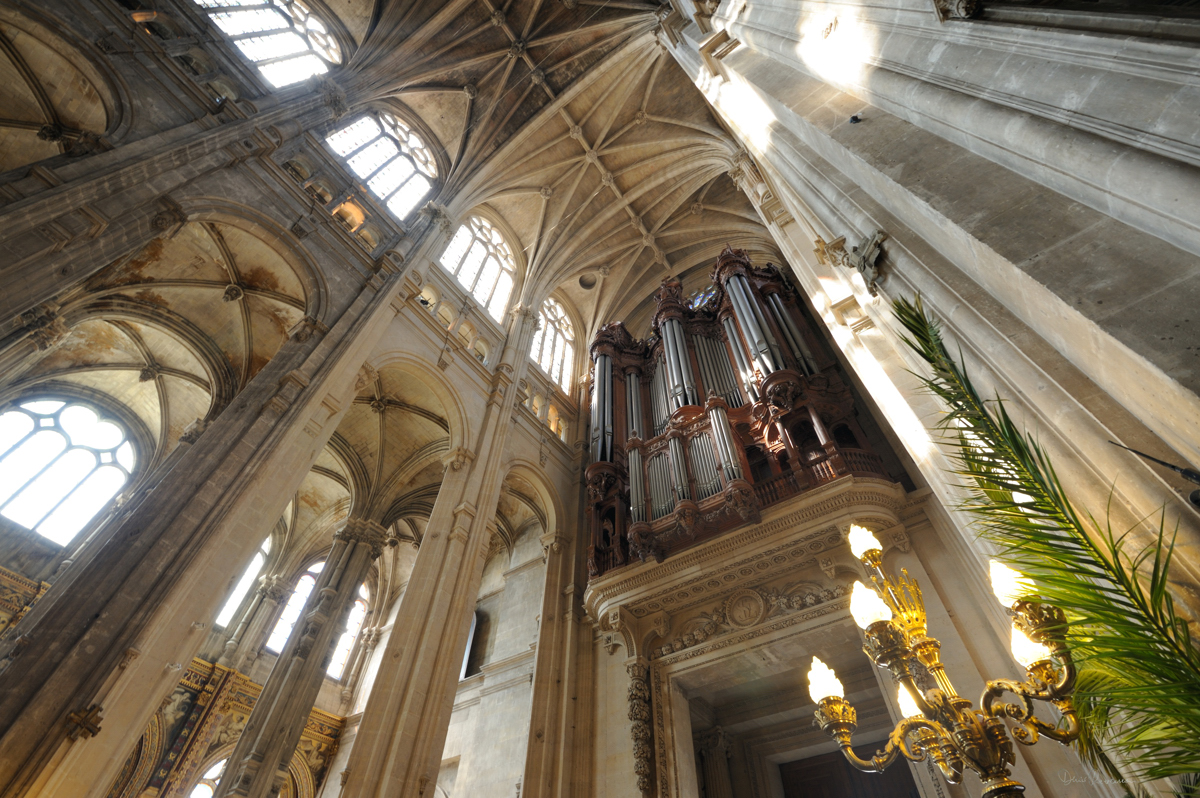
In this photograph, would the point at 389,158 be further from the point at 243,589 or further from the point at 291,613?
the point at 291,613

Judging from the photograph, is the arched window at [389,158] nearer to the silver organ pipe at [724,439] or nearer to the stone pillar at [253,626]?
the silver organ pipe at [724,439]

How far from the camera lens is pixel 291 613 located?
14078 mm

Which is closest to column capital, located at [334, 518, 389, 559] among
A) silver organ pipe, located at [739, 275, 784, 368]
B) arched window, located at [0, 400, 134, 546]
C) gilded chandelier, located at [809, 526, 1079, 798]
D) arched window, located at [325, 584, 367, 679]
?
arched window, located at [325, 584, 367, 679]

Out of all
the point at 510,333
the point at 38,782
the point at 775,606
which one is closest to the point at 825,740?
the point at 775,606

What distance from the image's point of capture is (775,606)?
7715 mm

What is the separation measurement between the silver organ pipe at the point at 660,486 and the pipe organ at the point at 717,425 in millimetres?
21

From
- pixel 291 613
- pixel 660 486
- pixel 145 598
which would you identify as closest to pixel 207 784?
pixel 291 613

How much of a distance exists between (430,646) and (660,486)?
4135mm

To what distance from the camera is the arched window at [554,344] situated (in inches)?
581

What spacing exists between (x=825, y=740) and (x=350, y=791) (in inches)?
254

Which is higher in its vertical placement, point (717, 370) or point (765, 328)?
point (717, 370)

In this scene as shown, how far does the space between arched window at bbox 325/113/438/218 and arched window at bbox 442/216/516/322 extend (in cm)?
139

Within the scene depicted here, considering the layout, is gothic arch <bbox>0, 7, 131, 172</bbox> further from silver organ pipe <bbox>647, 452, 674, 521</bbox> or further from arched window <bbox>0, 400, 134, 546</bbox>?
silver organ pipe <bbox>647, 452, 674, 521</bbox>

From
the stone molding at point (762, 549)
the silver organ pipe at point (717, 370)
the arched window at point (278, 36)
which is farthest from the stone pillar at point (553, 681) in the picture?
the arched window at point (278, 36)
